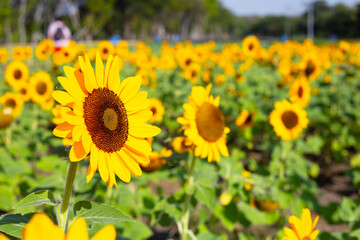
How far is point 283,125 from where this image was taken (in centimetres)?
310

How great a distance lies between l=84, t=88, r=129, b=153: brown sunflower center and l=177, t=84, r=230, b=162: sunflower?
71cm

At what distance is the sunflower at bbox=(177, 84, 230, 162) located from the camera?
2.01 m

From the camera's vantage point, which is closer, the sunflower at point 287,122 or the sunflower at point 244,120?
the sunflower at point 287,122

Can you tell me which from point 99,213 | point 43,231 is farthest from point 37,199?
point 43,231

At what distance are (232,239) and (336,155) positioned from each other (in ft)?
8.55

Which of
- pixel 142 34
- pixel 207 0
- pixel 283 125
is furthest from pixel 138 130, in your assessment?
pixel 207 0

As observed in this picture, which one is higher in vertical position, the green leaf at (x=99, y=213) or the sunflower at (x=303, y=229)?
the green leaf at (x=99, y=213)

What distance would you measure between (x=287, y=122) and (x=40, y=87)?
7.42ft

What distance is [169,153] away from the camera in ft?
7.97

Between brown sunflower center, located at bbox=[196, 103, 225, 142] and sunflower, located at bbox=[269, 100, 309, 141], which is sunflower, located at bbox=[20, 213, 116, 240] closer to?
brown sunflower center, located at bbox=[196, 103, 225, 142]

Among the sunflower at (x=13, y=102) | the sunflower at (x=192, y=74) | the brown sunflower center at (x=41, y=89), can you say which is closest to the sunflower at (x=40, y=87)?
the brown sunflower center at (x=41, y=89)

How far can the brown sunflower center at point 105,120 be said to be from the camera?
1.22m

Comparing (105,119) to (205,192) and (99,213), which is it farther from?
(205,192)

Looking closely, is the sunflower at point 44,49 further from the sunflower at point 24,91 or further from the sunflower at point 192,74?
the sunflower at point 192,74
